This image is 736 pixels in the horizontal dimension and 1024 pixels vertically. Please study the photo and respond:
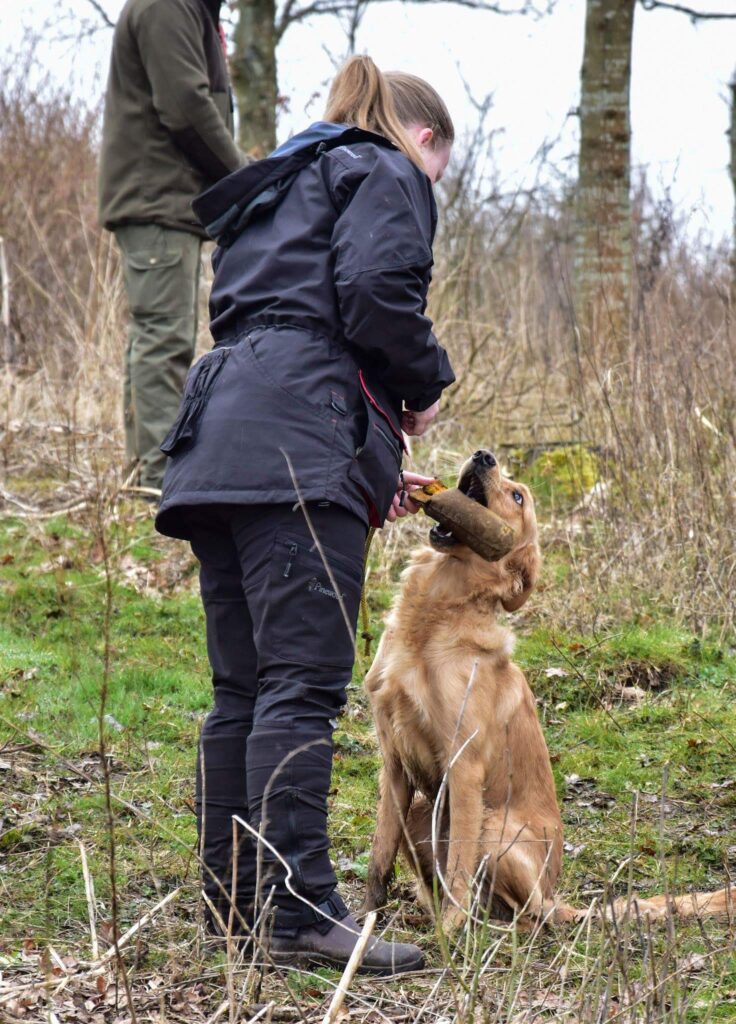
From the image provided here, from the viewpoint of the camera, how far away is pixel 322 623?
2.98 meters

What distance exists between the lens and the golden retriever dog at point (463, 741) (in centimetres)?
361

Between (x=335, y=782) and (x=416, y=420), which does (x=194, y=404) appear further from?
(x=335, y=782)

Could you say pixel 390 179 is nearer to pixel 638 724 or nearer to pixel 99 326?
pixel 638 724

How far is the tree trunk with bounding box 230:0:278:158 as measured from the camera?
11.6 metres

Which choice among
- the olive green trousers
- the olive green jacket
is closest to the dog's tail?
the olive green trousers

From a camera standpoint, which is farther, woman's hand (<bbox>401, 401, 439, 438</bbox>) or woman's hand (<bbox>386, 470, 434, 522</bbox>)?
woman's hand (<bbox>386, 470, 434, 522</bbox>)

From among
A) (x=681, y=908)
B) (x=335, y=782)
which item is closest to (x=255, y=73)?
(x=335, y=782)

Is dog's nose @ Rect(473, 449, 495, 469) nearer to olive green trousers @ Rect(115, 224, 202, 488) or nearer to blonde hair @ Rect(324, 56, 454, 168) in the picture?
blonde hair @ Rect(324, 56, 454, 168)

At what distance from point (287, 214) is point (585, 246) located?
7.49 meters

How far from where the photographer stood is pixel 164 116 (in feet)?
21.7

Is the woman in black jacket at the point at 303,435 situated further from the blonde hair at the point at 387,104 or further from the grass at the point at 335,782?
the grass at the point at 335,782

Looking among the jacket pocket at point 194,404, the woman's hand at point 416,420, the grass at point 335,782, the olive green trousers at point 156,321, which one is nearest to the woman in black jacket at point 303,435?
the jacket pocket at point 194,404

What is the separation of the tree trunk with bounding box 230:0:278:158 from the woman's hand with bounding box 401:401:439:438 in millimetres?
8791

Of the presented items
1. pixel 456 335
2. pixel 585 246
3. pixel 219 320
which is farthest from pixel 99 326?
pixel 219 320
